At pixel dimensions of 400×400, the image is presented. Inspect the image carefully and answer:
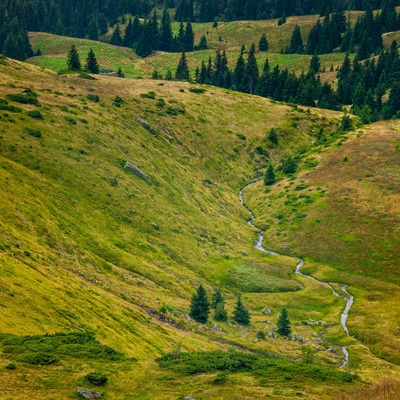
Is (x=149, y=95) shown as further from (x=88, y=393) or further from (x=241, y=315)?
(x=88, y=393)

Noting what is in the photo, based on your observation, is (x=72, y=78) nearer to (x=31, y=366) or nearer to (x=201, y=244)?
(x=201, y=244)

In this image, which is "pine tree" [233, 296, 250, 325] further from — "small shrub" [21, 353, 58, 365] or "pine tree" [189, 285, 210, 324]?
"small shrub" [21, 353, 58, 365]

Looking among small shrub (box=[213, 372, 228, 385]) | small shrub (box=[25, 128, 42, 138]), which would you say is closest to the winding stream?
small shrub (box=[213, 372, 228, 385])

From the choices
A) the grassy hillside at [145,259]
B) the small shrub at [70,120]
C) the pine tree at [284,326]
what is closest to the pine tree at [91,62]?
the grassy hillside at [145,259]

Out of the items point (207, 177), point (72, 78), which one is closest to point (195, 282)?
point (207, 177)

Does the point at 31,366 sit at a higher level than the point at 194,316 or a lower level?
higher

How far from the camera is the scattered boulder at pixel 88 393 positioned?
31.1 meters

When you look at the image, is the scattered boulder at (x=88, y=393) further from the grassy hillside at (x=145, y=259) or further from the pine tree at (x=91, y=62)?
the pine tree at (x=91, y=62)

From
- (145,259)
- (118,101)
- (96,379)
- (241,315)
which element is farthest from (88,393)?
(118,101)

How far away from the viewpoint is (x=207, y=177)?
116 m

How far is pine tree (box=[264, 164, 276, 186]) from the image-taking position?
12038cm

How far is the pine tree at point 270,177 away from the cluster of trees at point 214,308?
52725 millimetres

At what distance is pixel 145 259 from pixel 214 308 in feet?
38.3

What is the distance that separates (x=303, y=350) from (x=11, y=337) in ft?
124
